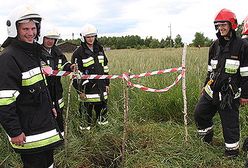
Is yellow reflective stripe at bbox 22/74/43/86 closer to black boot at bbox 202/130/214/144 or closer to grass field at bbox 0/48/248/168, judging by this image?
grass field at bbox 0/48/248/168

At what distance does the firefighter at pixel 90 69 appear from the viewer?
5.03 meters

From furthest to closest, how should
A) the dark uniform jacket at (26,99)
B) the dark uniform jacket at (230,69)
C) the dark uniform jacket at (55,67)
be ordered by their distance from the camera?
the dark uniform jacket at (55,67)
the dark uniform jacket at (230,69)
the dark uniform jacket at (26,99)

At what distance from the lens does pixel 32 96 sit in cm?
270

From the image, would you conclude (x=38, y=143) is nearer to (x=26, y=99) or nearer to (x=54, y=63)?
(x=26, y=99)

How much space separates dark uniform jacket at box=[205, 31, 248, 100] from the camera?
3.76m

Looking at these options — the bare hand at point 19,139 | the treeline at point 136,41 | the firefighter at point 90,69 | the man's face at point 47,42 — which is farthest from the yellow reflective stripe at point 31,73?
the treeline at point 136,41

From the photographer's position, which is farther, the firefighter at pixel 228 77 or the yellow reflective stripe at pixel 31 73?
the firefighter at pixel 228 77

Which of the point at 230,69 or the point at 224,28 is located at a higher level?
the point at 224,28

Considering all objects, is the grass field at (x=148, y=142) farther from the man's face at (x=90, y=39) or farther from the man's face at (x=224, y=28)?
the man's face at (x=224, y=28)

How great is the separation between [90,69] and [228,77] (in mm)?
2235

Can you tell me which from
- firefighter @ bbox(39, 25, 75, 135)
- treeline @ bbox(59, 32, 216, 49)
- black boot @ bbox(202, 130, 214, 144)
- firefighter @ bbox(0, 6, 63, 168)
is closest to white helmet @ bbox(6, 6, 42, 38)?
firefighter @ bbox(0, 6, 63, 168)

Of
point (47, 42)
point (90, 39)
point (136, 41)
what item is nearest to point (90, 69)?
point (90, 39)

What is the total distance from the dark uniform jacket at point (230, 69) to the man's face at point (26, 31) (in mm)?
2339

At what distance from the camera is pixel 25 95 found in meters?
2.67
